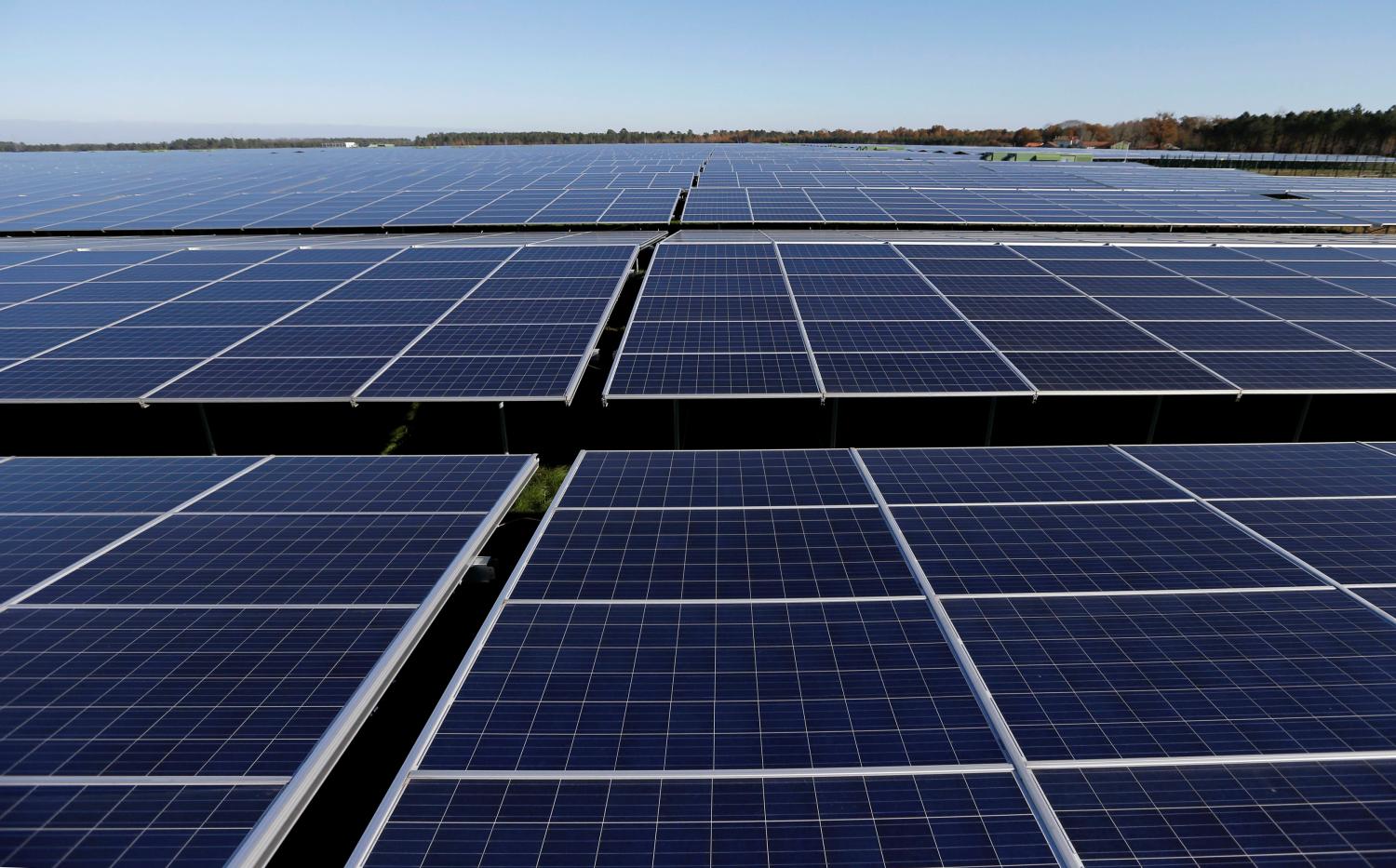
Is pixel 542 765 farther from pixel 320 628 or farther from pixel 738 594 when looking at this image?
pixel 320 628

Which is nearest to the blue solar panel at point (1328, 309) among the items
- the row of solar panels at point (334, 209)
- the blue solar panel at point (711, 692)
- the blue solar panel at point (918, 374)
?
the blue solar panel at point (918, 374)

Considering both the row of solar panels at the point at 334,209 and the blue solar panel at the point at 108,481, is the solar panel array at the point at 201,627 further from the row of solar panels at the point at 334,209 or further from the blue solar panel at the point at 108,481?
Answer: the row of solar panels at the point at 334,209

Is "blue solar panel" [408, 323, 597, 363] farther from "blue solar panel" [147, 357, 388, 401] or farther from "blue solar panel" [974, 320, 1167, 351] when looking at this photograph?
"blue solar panel" [974, 320, 1167, 351]

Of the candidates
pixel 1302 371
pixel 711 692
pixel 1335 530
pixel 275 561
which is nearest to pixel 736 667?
pixel 711 692

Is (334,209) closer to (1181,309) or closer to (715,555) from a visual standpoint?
(715,555)

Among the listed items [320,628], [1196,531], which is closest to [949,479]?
[1196,531]

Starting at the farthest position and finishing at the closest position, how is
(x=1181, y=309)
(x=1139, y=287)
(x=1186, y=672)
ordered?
(x=1139, y=287)
(x=1181, y=309)
(x=1186, y=672)
